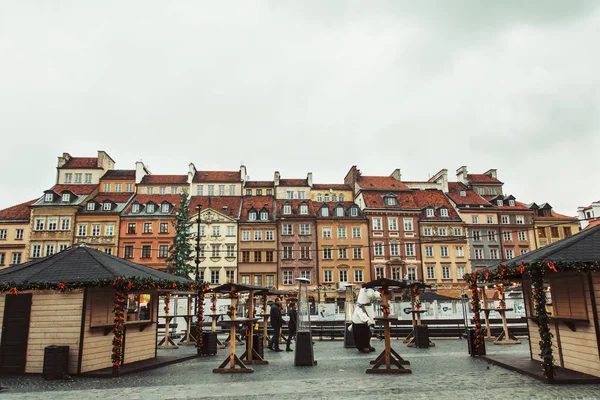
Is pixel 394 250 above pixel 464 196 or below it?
below

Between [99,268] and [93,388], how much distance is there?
3669 mm

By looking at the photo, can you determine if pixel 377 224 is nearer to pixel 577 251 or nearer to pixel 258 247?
pixel 258 247

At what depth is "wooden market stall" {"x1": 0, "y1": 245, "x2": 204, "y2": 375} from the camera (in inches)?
510

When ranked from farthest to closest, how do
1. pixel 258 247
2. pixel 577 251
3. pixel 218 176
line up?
pixel 218 176 → pixel 258 247 → pixel 577 251

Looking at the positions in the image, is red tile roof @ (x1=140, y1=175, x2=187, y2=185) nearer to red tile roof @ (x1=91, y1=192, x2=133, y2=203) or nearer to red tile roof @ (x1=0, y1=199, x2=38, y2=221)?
red tile roof @ (x1=91, y1=192, x2=133, y2=203)

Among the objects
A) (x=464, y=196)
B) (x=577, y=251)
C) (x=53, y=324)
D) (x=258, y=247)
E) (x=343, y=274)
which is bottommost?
(x=53, y=324)

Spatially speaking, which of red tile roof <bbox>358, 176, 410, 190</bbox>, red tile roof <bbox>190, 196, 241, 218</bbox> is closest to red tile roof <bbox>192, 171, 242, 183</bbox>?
red tile roof <bbox>190, 196, 241, 218</bbox>

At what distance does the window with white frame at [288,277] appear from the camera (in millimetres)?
49562

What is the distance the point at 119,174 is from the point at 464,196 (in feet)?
140

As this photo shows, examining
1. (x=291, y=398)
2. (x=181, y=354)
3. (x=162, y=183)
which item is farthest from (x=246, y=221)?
(x=291, y=398)

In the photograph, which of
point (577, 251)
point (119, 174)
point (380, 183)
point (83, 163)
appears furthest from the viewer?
point (119, 174)

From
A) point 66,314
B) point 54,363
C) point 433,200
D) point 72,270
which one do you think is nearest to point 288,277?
point 433,200

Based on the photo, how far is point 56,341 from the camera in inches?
517

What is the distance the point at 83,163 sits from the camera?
5681cm
